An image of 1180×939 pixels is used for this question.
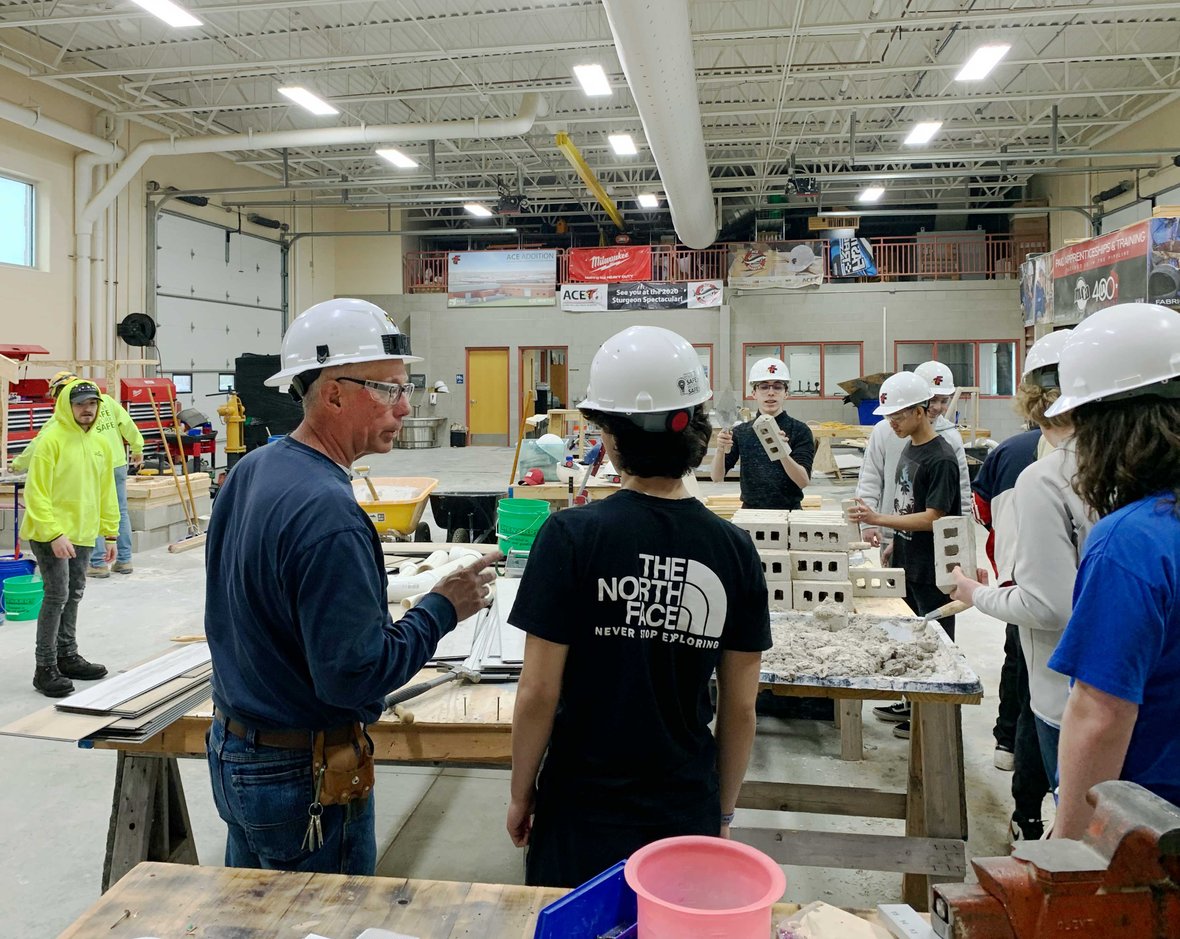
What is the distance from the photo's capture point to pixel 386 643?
64.3 inches

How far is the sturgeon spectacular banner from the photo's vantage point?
19.9 metres

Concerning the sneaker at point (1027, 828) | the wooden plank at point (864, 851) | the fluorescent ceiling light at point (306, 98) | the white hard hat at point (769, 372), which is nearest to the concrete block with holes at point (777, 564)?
the wooden plank at point (864, 851)

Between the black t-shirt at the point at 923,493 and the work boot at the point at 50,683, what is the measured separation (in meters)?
4.81

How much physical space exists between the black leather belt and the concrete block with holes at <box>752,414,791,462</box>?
3.27 m

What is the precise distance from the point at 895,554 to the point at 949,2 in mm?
10160

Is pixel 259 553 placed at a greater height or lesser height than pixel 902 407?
lesser

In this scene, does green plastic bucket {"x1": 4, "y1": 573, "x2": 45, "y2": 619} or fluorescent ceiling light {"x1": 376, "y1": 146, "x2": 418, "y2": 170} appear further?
fluorescent ceiling light {"x1": 376, "y1": 146, "x2": 418, "y2": 170}

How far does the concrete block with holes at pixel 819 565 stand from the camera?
3152mm

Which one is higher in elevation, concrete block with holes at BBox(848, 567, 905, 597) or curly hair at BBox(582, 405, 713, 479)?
curly hair at BBox(582, 405, 713, 479)

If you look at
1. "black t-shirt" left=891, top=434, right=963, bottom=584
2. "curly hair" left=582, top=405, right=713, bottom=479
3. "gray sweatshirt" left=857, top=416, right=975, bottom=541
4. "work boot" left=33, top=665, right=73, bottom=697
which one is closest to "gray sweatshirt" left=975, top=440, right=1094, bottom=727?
"curly hair" left=582, top=405, right=713, bottom=479

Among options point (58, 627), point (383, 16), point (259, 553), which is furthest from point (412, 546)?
point (383, 16)

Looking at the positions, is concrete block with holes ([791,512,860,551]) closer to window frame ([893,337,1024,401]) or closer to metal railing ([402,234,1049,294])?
window frame ([893,337,1024,401])

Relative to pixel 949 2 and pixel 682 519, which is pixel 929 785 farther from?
pixel 949 2

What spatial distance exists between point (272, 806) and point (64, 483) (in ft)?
14.0
